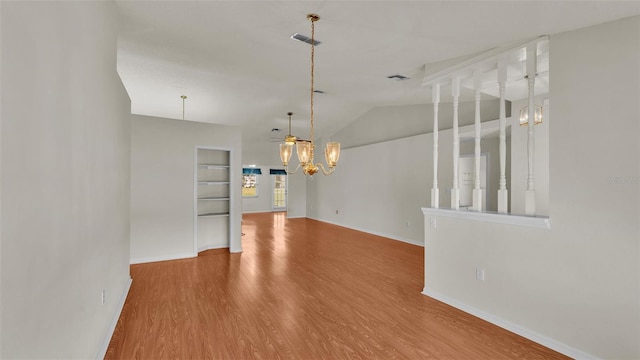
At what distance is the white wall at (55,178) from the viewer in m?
1.03

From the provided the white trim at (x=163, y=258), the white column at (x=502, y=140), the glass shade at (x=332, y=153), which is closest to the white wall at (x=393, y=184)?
the white column at (x=502, y=140)

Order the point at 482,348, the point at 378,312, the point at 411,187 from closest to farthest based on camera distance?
the point at 482,348 < the point at 378,312 < the point at 411,187

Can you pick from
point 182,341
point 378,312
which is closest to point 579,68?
point 378,312

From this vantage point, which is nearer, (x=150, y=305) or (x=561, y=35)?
(x=561, y=35)

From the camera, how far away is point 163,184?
16.6 feet

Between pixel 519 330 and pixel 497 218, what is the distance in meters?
1.04

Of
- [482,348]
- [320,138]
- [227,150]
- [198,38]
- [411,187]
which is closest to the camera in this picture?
[482,348]

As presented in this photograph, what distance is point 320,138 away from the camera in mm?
10805

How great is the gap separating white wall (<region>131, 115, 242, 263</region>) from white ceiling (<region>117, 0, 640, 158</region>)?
93cm

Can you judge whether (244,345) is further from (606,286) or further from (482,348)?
(606,286)

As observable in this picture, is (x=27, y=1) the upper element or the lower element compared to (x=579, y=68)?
lower

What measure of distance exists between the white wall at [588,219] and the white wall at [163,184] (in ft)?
15.9

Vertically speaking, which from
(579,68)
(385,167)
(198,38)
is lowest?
(385,167)

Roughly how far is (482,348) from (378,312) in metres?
0.99
